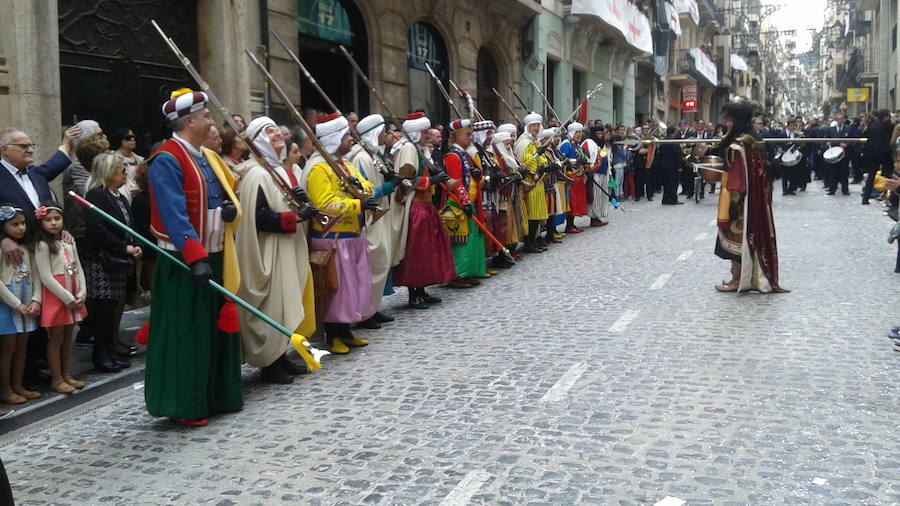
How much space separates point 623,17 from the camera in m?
28.2

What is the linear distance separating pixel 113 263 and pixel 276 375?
151 cm

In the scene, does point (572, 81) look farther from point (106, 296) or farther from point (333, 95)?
point (106, 296)

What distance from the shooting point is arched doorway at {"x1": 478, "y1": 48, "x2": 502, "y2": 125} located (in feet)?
71.2

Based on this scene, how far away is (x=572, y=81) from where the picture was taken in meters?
27.0

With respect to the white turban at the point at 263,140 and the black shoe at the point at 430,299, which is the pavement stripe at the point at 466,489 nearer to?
the white turban at the point at 263,140

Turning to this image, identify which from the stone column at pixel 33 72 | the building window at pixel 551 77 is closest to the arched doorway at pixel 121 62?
the stone column at pixel 33 72

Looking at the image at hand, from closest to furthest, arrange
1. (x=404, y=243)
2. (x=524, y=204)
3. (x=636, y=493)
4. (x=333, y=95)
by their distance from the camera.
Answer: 1. (x=636, y=493)
2. (x=404, y=243)
3. (x=524, y=204)
4. (x=333, y=95)

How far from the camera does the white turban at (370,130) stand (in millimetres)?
7547

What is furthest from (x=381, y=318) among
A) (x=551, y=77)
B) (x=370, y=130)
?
(x=551, y=77)

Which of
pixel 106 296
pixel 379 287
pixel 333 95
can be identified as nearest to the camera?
pixel 106 296

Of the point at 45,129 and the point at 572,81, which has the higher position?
the point at 572,81

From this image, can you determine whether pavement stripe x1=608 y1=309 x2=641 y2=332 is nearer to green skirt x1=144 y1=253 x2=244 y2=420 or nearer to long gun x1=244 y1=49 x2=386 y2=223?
long gun x1=244 y1=49 x2=386 y2=223

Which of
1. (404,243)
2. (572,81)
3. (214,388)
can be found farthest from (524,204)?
(572,81)

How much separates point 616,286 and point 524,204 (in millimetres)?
3046
